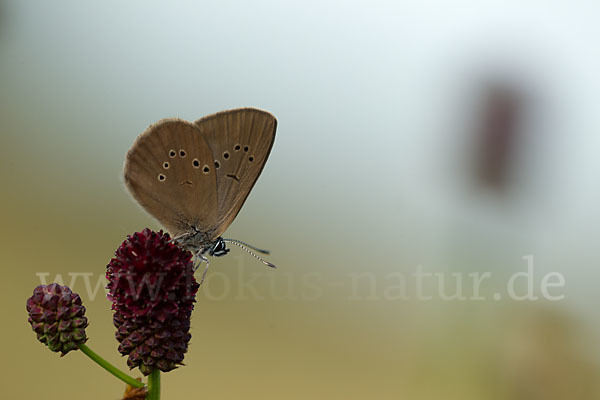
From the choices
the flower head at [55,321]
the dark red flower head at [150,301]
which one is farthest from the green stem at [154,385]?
the flower head at [55,321]

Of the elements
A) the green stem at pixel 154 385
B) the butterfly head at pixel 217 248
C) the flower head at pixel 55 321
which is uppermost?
the butterfly head at pixel 217 248

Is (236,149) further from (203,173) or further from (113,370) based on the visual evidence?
(113,370)

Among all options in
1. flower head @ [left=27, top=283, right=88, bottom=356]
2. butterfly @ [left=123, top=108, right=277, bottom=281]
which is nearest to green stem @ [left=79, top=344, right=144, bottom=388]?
flower head @ [left=27, top=283, right=88, bottom=356]

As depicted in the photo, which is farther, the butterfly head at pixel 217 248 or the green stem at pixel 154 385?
the butterfly head at pixel 217 248

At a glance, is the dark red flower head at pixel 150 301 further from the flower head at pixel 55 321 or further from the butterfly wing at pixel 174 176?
the butterfly wing at pixel 174 176

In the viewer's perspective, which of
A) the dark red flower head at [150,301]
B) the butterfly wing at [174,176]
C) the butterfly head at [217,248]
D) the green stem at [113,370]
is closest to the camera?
the green stem at [113,370]

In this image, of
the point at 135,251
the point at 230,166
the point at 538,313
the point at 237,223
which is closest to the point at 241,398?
the point at 237,223

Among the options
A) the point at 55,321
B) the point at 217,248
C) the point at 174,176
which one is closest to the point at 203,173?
the point at 174,176

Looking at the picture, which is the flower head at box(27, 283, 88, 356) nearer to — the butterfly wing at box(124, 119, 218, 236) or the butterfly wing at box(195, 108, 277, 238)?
the butterfly wing at box(124, 119, 218, 236)
